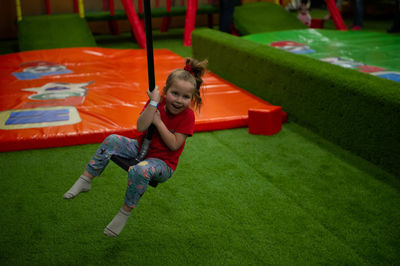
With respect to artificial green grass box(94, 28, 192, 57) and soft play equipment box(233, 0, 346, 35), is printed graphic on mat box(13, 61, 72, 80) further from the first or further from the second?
soft play equipment box(233, 0, 346, 35)

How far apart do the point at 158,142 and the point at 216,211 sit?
2.32 feet

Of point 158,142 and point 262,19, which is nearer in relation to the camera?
point 158,142

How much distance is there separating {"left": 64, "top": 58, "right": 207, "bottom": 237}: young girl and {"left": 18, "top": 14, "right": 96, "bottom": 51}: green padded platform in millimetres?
5751

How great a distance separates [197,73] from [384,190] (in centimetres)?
170

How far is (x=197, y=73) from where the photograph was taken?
1.99 m

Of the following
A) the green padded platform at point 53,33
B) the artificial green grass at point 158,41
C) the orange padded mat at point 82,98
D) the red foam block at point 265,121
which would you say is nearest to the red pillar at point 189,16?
the artificial green grass at point 158,41

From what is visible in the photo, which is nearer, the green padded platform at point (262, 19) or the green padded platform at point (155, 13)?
the green padded platform at point (155, 13)

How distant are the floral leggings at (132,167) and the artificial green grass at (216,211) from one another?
0.42m

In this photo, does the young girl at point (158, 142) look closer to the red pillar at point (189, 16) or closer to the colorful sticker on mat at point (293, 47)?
the colorful sticker on mat at point (293, 47)

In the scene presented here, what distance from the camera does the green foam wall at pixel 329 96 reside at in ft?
9.89

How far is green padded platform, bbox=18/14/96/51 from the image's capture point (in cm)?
718

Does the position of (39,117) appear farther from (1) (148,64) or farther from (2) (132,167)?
(1) (148,64)

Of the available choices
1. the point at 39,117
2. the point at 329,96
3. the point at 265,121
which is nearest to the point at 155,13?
the point at 39,117

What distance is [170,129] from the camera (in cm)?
209
